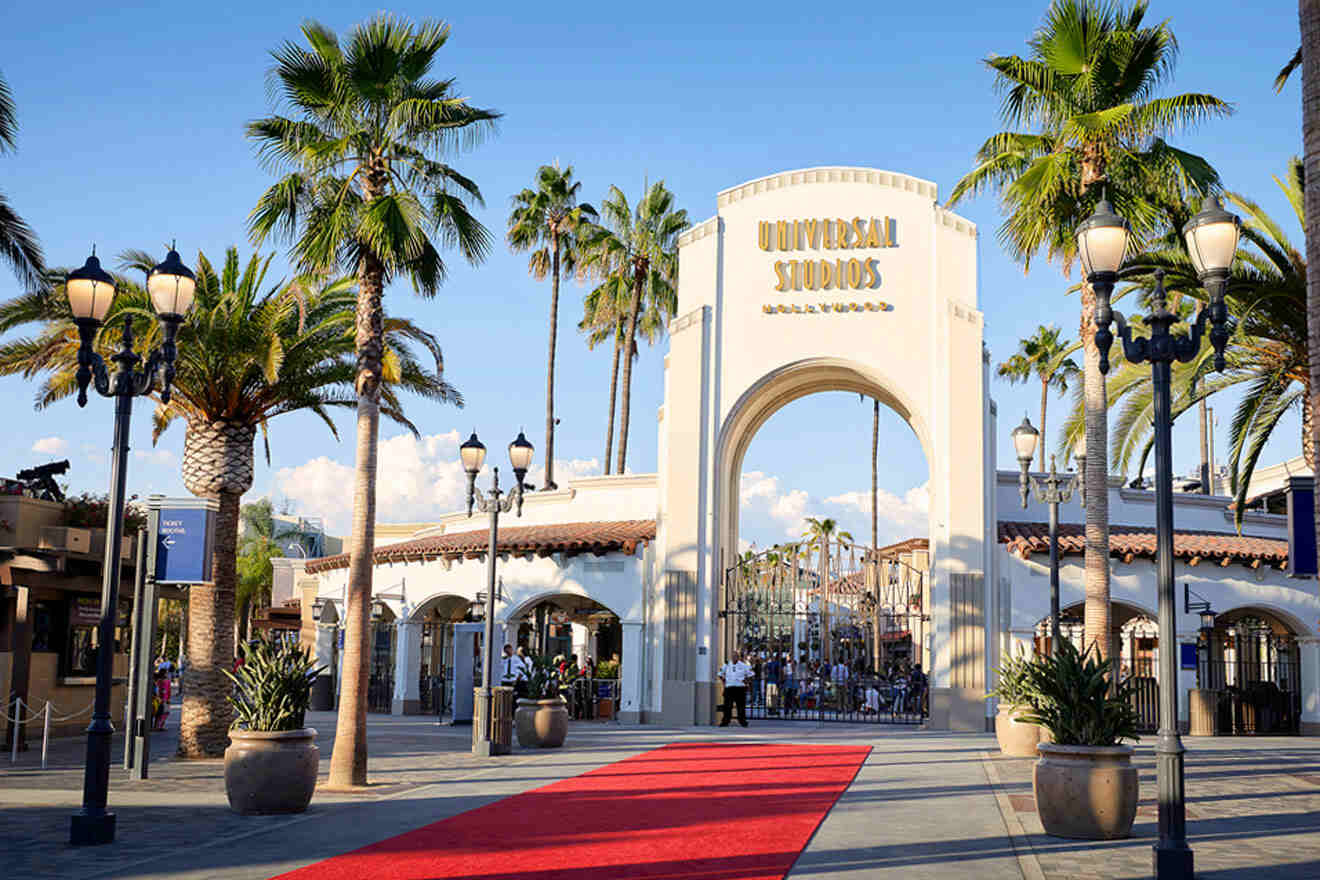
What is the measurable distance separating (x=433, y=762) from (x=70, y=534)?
739 cm

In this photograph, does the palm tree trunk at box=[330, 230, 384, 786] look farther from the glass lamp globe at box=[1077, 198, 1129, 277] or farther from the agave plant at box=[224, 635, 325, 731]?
the glass lamp globe at box=[1077, 198, 1129, 277]

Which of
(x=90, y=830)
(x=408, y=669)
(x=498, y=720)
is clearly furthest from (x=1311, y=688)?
(x=90, y=830)

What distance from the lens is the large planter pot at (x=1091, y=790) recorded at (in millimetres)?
11461

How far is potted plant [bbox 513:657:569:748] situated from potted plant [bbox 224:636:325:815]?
27.3ft

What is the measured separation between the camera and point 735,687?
27516 millimetres

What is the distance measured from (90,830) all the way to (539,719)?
11.2m

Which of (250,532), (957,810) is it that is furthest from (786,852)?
(250,532)

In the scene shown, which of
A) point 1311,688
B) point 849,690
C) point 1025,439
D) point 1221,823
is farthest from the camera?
point 849,690

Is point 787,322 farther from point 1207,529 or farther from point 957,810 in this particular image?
point 957,810

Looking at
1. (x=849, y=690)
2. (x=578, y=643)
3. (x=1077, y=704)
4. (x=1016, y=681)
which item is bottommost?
(x=849, y=690)

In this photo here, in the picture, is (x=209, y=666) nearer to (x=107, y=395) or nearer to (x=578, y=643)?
(x=107, y=395)

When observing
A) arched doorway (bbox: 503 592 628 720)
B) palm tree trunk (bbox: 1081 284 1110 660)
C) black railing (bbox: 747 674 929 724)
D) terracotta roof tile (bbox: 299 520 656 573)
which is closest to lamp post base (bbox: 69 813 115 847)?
arched doorway (bbox: 503 592 628 720)

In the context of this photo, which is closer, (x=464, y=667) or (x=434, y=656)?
(x=464, y=667)

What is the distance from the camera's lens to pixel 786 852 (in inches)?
424
